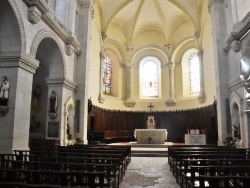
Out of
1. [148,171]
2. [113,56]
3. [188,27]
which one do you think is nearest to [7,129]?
[148,171]

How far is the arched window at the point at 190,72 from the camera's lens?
2031cm

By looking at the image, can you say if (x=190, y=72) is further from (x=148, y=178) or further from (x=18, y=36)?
(x=18, y=36)

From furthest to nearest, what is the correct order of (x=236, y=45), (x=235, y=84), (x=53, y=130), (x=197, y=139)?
(x=197, y=139) → (x=53, y=130) → (x=235, y=84) → (x=236, y=45)

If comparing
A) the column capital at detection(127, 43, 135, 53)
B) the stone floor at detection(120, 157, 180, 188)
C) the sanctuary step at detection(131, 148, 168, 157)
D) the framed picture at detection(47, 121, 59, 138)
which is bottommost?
the stone floor at detection(120, 157, 180, 188)

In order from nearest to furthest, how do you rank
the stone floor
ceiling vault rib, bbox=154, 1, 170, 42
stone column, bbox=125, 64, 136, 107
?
the stone floor → ceiling vault rib, bbox=154, 1, 170, 42 → stone column, bbox=125, 64, 136, 107

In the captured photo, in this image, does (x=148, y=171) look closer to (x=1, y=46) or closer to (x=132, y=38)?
(x=1, y=46)

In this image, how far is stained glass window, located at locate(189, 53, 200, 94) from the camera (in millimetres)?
20078

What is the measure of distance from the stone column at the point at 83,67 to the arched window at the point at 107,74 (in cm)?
597

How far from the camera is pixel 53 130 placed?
11.3m

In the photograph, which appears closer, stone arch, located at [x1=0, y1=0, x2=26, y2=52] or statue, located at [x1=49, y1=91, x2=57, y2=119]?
stone arch, located at [x1=0, y1=0, x2=26, y2=52]

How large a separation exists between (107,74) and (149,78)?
4.36m

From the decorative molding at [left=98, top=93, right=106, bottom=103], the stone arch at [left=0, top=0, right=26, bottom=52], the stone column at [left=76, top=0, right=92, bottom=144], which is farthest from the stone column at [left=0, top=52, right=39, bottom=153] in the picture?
the decorative molding at [left=98, top=93, right=106, bottom=103]

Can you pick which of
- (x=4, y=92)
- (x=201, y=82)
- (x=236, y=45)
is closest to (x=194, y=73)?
(x=201, y=82)

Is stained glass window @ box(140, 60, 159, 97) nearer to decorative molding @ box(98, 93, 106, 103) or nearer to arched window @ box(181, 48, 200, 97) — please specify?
arched window @ box(181, 48, 200, 97)
